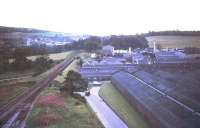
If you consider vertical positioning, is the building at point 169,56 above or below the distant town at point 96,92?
above

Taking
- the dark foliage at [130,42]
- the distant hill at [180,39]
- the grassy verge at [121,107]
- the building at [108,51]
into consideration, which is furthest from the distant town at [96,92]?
the dark foliage at [130,42]

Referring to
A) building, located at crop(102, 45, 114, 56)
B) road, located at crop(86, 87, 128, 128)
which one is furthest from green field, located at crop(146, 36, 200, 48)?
road, located at crop(86, 87, 128, 128)

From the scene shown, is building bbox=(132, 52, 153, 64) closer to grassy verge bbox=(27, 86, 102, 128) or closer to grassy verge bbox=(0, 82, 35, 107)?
grassy verge bbox=(0, 82, 35, 107)

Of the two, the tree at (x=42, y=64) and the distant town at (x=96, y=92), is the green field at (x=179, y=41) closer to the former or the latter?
the distant town at (x=96, y=92)

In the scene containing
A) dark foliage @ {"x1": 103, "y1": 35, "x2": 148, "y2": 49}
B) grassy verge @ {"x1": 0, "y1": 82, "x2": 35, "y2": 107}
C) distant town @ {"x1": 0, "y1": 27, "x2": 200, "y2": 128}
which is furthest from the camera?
dark foliage @ {"x1": 103, "y1": 35, "x2": 148, "y2": 49}

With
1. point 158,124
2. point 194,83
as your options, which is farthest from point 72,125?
point 194,83

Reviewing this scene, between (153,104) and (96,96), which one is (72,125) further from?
(96,96)

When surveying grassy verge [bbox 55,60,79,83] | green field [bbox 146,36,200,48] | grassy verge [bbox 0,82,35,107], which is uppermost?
green field [bbox 146,36,200,48]
